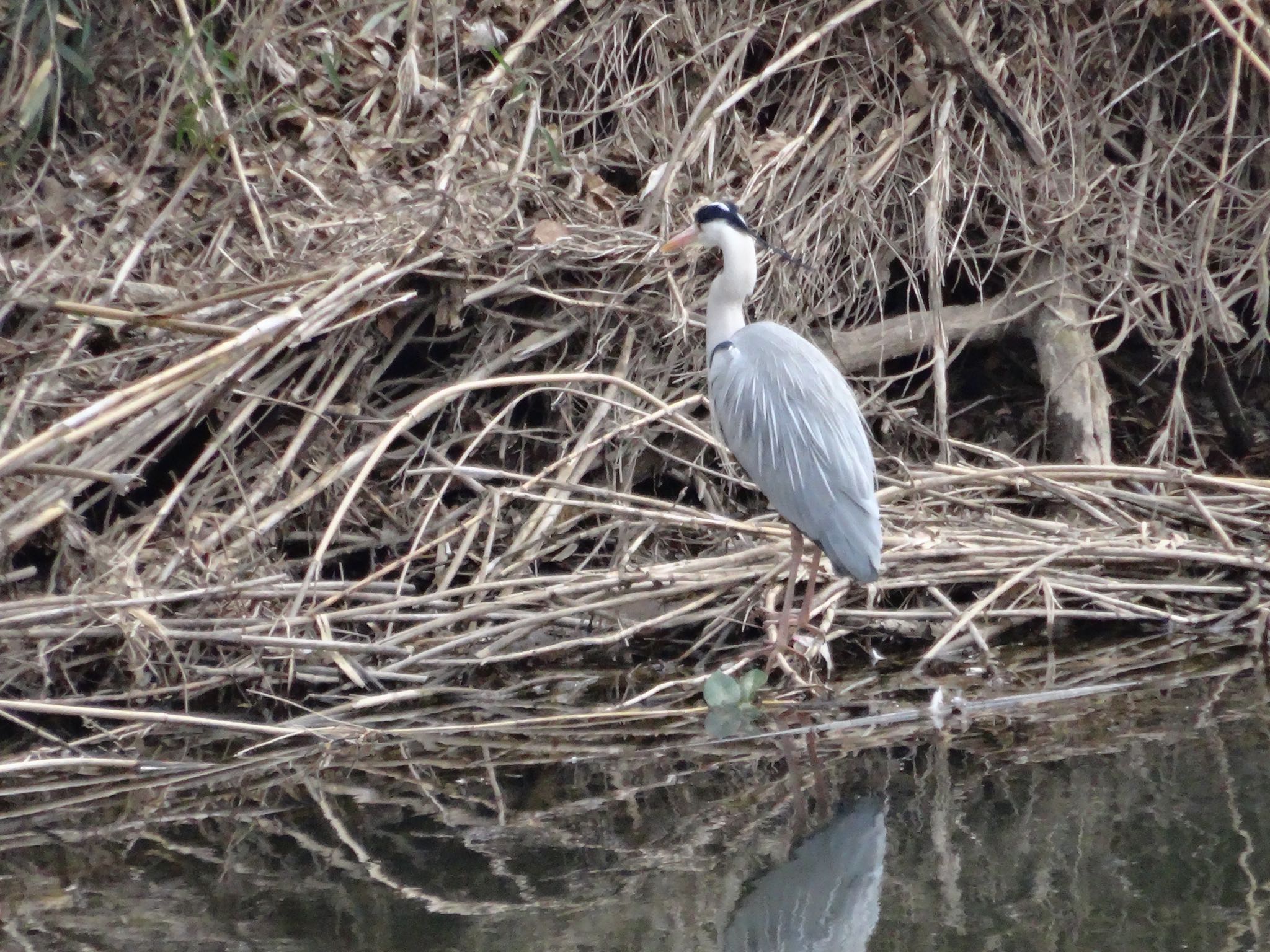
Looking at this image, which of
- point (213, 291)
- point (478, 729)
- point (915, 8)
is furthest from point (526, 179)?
point (478, 729)

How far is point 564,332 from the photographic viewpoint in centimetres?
530

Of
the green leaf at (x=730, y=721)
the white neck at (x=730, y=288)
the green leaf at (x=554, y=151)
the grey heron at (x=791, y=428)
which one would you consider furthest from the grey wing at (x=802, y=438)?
the green leaf at (x=554, y=151)

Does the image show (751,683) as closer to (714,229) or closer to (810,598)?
(810,598)

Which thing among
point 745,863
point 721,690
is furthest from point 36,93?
point 745,863

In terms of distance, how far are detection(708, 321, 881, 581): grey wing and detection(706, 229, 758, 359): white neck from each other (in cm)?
14

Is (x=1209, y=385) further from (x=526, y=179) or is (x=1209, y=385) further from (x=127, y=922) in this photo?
(x=127, y=922)

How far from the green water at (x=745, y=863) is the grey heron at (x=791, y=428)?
75cm

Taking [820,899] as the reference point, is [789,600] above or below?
above

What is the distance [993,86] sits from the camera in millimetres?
5762

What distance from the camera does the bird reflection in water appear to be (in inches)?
116

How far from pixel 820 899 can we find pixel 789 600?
1546 millimetres

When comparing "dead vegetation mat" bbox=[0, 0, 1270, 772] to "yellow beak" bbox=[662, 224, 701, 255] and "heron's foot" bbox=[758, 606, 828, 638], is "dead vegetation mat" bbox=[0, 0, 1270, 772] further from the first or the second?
"yellow beak" bbox=[662, 224, 701, 255]

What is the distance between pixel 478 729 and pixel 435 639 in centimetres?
45

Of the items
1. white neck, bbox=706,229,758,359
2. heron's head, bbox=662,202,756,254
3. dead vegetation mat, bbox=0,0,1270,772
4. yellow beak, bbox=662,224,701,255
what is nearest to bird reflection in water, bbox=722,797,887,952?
dead vegetation mat, bbox=0,0,1270,772
